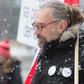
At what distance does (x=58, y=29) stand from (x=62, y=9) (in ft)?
0.53

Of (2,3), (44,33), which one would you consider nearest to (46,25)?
(44,33)

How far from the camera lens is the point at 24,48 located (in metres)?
6.43

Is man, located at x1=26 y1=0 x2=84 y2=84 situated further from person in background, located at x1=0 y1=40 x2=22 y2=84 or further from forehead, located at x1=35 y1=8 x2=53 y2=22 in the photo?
person in background, located at x1=0 y1=40 x2=22 y2=84

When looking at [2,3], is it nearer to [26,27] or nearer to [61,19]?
[26,27]

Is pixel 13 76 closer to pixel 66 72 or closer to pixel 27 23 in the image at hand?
pixel 27 23

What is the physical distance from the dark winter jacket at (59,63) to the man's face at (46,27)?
0.04 metres

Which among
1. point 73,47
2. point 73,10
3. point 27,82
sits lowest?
point 27,82

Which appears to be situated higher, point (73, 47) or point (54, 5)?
point (54, 5)

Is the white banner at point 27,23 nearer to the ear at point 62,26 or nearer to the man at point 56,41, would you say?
the man at point 56,41

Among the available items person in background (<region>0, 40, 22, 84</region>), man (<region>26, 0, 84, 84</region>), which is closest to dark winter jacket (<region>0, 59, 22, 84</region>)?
person in background (<region>0, 40, 22, 84</region>)

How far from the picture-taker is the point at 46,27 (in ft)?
10.9

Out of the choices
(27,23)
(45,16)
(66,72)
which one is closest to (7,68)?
(27,23)

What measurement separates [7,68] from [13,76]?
157 millimetres

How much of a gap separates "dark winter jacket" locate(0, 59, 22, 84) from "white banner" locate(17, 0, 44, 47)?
0.78ft
